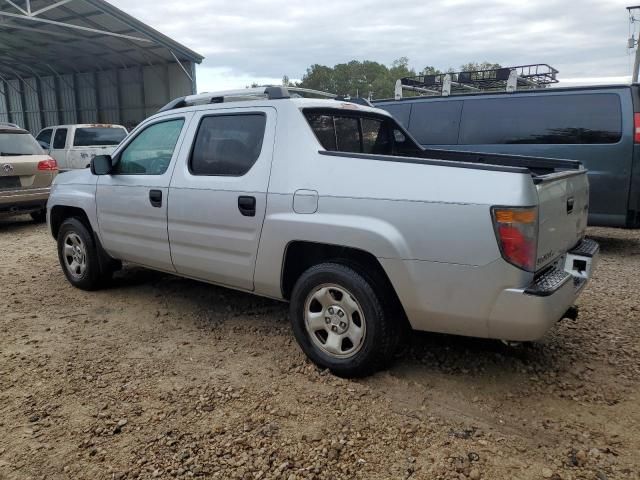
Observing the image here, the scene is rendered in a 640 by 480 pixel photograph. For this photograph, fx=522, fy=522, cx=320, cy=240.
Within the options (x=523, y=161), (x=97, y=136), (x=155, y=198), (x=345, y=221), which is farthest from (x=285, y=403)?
(x=97, y=136)

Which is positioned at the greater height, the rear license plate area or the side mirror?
the side mirror

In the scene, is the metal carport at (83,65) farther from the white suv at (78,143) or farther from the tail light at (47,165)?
the tail light at (47,165)

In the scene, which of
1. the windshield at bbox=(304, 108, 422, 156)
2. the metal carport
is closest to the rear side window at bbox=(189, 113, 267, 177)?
the windshield at bbox=(304, 108, 422, 156)

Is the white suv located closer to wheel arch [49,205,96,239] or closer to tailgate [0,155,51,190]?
tailgate [0,155,51,190]

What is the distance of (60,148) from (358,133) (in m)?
10.7

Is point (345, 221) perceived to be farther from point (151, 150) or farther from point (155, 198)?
point (151, 150)

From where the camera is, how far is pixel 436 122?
25.1 feet

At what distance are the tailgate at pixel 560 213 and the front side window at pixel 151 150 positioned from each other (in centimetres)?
281

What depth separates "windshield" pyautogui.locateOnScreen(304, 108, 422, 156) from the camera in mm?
3701

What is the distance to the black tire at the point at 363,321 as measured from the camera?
304cm

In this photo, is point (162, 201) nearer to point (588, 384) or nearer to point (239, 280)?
point (239, 280)

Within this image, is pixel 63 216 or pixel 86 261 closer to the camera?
pixel 86 261

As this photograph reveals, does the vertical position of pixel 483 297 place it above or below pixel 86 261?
above

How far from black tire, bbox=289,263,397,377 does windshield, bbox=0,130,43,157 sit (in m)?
7.50
